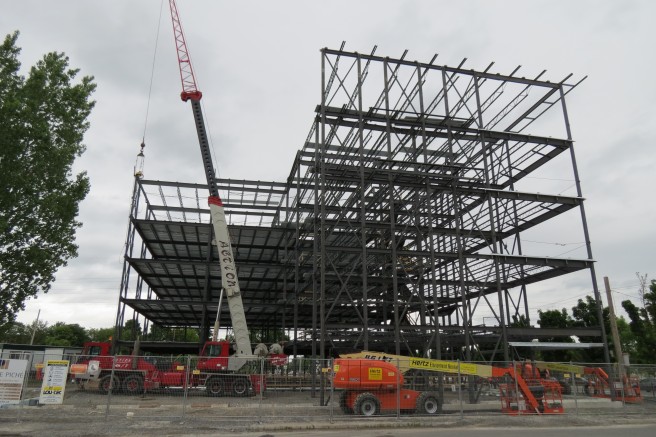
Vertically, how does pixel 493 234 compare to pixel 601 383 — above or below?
above

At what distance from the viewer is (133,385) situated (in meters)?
21.6

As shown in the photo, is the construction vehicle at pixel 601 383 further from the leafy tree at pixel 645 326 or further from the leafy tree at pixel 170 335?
the leafy tree at pixel 170 335

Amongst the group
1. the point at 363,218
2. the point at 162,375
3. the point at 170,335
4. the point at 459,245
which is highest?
the point at 363,218

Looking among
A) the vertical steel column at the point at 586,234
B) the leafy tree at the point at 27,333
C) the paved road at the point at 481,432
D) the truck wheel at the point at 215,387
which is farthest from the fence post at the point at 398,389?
the leafy tree at the point at 27,333

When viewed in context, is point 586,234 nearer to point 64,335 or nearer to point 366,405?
point 366,405

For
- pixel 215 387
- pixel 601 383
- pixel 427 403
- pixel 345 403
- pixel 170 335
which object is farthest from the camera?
pixel 170 335

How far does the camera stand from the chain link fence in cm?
1453

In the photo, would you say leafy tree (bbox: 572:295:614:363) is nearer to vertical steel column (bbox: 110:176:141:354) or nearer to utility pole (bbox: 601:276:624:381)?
utility pole (bbox: 601:276:624:381)

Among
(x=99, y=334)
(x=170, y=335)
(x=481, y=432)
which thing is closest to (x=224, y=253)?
(x=481, y=432)

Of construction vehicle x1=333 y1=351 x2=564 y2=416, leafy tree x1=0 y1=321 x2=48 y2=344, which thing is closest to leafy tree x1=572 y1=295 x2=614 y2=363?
construction vehicle x1=333 y1=351 x2=564 y2=416

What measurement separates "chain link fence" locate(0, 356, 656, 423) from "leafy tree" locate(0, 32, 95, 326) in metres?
4.47

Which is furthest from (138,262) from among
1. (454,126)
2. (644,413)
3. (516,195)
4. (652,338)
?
(652,338)

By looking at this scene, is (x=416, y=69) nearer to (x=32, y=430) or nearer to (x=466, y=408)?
(x=466, y=408)

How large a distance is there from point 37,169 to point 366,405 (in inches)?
624
